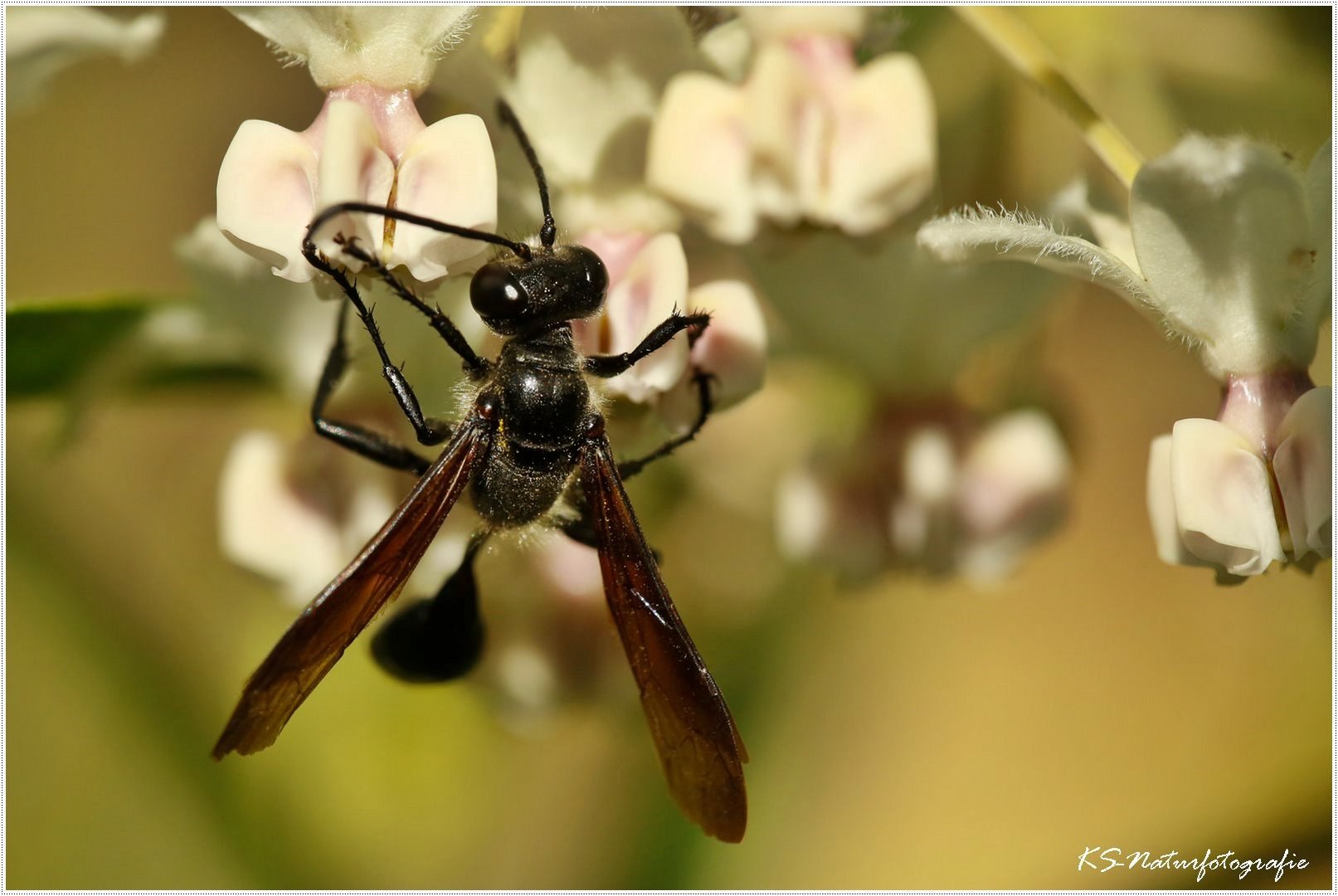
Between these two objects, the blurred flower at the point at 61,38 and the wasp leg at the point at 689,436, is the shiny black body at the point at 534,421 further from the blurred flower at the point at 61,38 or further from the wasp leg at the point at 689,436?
the blurred flower at the point at 61,38

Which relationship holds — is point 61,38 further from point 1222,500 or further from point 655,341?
point 1222,500

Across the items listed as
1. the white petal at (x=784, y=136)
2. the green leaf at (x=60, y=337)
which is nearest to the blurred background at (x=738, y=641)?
the green leaf at (x=60, y=337)

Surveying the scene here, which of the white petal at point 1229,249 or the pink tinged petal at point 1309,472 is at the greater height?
the white petal at point 1229,249

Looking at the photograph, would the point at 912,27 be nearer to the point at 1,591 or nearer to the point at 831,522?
the point at 831,522

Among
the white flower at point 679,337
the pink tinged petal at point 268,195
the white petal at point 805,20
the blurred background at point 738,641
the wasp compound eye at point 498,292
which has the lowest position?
the blurred background at point 738,641

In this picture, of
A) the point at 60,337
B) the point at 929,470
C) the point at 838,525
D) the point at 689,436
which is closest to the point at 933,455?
the point at 929,470

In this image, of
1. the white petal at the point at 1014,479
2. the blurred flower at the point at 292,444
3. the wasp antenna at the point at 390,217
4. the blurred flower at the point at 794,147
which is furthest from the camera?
the white petal at the point at 1014,479

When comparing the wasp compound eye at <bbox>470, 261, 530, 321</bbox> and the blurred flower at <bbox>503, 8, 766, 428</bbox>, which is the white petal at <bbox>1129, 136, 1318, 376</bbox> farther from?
the wasp compound eye at <bbox>470, 261, 530, 321</bbox>
